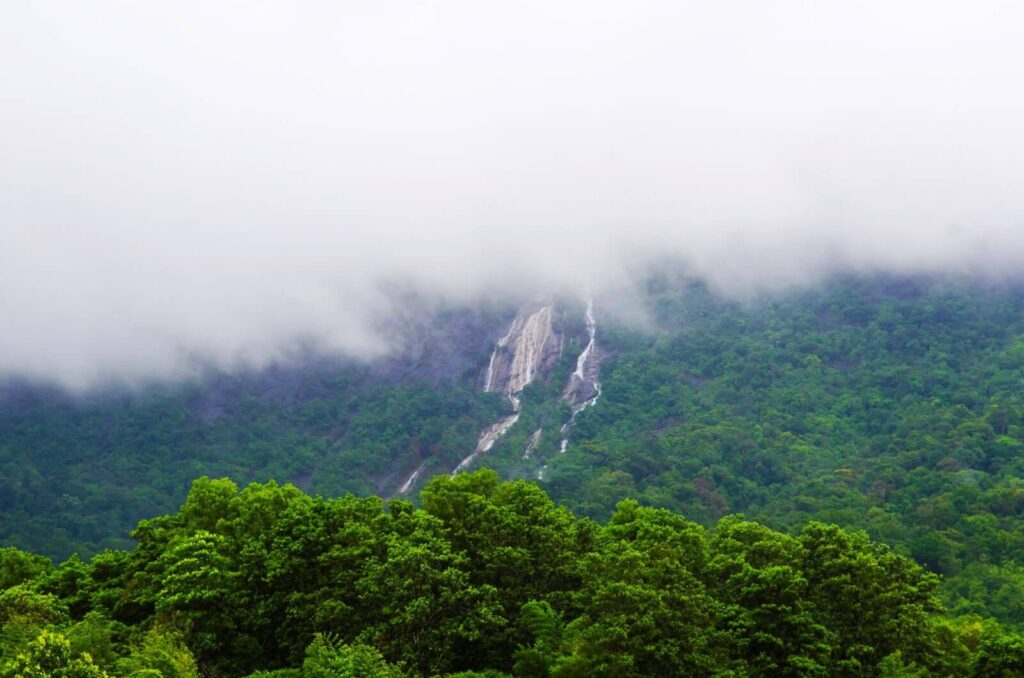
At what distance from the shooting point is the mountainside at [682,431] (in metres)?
115

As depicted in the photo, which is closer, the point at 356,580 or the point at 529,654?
the point at 529,654

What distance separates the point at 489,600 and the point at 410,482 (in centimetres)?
11497

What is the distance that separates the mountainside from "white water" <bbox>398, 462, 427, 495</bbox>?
0.52 metres

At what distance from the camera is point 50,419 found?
185125mm

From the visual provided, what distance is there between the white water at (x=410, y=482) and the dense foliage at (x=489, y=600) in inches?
3983

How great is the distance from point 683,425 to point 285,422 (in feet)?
273

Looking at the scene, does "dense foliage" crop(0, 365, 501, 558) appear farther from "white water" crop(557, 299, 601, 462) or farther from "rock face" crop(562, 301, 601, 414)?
"white water" crop(557, 299, 601, 462)

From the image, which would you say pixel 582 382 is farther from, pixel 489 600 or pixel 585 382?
pixel 489 600

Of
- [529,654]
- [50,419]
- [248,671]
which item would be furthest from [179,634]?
[50,419]

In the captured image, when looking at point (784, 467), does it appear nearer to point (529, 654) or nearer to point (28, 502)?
point (529, 654)

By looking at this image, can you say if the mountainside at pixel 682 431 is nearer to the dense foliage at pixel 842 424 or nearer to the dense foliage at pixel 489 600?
the dense foliage at pixel 842 424

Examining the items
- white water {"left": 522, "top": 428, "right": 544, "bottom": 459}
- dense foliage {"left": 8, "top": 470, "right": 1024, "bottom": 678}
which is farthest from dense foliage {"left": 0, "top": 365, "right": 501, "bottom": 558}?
dense foliage {"left": 8, "top": 470, "right": 1024, "bottom": 678}

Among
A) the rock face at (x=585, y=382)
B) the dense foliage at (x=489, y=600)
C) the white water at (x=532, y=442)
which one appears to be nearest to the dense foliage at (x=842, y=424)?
the rock face at (x=585, y=382)

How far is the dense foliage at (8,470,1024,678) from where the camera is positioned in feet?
128
